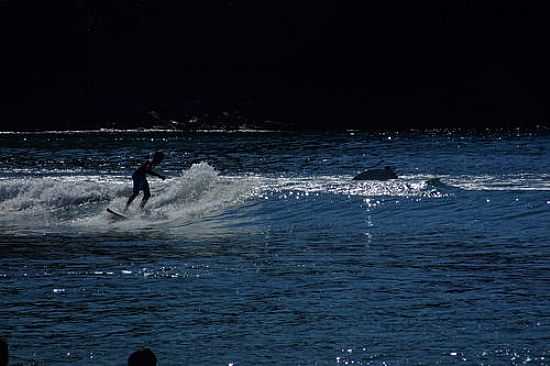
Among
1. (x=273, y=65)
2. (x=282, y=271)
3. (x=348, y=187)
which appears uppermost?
(x=273, y=65)

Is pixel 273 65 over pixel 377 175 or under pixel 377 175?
over

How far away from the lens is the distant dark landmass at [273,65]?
104375 millimetres

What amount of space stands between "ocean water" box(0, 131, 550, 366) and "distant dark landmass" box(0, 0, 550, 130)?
188ft

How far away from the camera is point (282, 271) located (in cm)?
2227

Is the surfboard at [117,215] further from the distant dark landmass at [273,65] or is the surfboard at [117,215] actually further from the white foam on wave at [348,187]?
the distant dark landmass at [273,65]

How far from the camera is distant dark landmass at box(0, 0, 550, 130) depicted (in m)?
104

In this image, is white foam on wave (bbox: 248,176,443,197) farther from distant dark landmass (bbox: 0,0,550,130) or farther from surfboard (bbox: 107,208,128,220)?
distant dark landmass (bbox: 0,0,550,130)

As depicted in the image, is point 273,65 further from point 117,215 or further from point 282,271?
point 282,271

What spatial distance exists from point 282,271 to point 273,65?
95.5m

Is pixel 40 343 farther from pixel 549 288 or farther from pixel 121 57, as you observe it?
pixel 121 57

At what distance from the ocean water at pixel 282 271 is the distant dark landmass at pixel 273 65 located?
57.3 meters

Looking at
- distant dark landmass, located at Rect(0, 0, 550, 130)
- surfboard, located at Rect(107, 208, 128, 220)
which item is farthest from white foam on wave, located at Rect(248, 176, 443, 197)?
distant dark landmass, located at Rect(0, 0, 550, 130)

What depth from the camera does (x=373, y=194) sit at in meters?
37.6

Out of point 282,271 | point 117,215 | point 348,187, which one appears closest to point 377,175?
point 348,187
